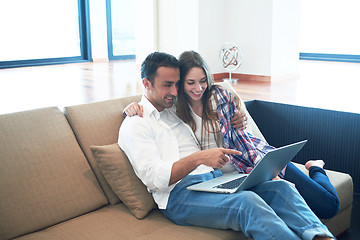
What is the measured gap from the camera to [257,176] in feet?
5.61

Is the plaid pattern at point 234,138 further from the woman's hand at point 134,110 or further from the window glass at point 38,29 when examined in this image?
the window glass at point 38,29

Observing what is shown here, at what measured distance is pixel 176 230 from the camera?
5.69ft

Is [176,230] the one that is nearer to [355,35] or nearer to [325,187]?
[325,187]

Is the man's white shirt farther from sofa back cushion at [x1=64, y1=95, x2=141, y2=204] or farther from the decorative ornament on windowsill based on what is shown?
the decorative ornament on windowsill

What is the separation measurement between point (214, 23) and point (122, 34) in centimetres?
350

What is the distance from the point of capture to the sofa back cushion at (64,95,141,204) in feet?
6.58

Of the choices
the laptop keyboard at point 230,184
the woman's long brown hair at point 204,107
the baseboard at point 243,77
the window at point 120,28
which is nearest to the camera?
the laptop keyboard at point 230,184

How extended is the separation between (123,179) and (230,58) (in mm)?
3908

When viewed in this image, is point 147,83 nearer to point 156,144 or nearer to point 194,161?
point 156,144

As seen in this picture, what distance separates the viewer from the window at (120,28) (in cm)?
836

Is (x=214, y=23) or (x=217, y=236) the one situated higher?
(x=214, y=23)

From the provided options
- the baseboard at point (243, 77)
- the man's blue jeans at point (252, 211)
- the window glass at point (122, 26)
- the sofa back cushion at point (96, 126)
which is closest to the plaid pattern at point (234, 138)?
the man's blue jeans at point (252, 211)

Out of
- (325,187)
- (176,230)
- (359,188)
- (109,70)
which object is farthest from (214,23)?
(176,230)

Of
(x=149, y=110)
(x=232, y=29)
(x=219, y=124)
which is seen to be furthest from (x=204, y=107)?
(x=232, y=29)
